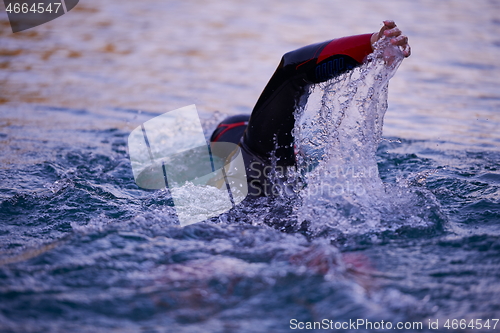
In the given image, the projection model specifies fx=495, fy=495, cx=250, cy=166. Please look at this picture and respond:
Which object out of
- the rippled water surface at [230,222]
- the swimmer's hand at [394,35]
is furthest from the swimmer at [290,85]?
the rippled water surface at [230,222]

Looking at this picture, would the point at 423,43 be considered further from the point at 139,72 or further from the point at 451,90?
the point at 139,72

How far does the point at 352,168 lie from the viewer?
2.75 m

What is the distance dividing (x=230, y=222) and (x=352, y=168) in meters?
0.74

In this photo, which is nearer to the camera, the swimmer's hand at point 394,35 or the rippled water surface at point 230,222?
the rippled water surface at point 230,222

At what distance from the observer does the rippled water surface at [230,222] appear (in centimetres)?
186

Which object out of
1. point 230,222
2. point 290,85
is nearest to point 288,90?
point 290,85

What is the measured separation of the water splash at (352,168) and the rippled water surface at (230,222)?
2 cm

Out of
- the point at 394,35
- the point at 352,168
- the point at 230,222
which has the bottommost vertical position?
the point at 230,222

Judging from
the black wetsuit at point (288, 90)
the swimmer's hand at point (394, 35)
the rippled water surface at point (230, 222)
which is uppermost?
the swimmer's hand at point (394, 35)

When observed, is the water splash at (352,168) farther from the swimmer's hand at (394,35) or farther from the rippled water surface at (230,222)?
the swimmer's hand at (394,35)

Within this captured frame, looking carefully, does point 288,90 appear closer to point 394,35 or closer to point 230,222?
point 394,35

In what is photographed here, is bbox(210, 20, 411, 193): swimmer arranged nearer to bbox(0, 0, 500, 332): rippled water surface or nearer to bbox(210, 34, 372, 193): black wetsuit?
bbox(210, 34, 372, 193): black wetsuit

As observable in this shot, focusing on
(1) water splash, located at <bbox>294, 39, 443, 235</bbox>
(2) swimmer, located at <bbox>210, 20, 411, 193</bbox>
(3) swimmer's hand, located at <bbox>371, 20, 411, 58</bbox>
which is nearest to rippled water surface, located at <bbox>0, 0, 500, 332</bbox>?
(1) water splash, located at <bbox>294, 39, 443, 235</bbox>

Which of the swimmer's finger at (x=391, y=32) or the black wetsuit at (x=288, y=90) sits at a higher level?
the swimmer's finger at (x=391, y=32)
